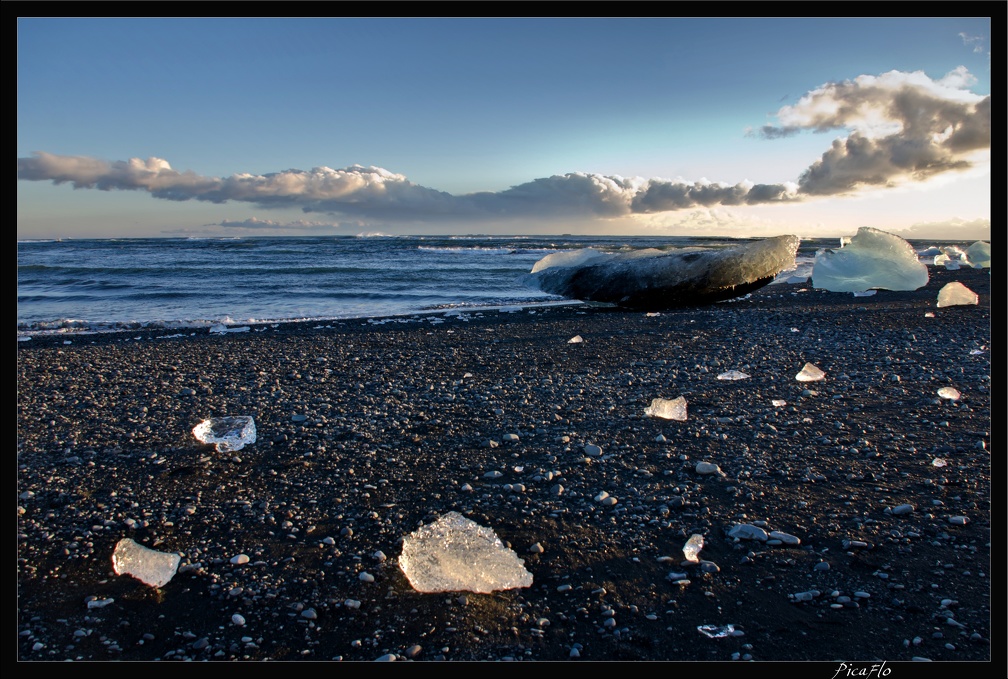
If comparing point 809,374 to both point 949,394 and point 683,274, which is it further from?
point 683,274

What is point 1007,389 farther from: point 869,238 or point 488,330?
point 869,238

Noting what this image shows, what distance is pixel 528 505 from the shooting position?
2859 mm

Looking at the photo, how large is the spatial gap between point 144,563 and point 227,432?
1.30 meters

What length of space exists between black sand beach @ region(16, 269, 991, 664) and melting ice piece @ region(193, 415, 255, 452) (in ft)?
0.43

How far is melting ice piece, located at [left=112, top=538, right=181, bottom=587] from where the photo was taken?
233 cm

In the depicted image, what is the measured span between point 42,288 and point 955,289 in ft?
61.2

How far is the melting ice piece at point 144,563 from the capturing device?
2.33 m

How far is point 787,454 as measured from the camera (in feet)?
11.1

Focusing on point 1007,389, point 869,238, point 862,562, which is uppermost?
point 869,238

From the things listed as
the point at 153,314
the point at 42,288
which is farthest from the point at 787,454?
the point at 42,288
